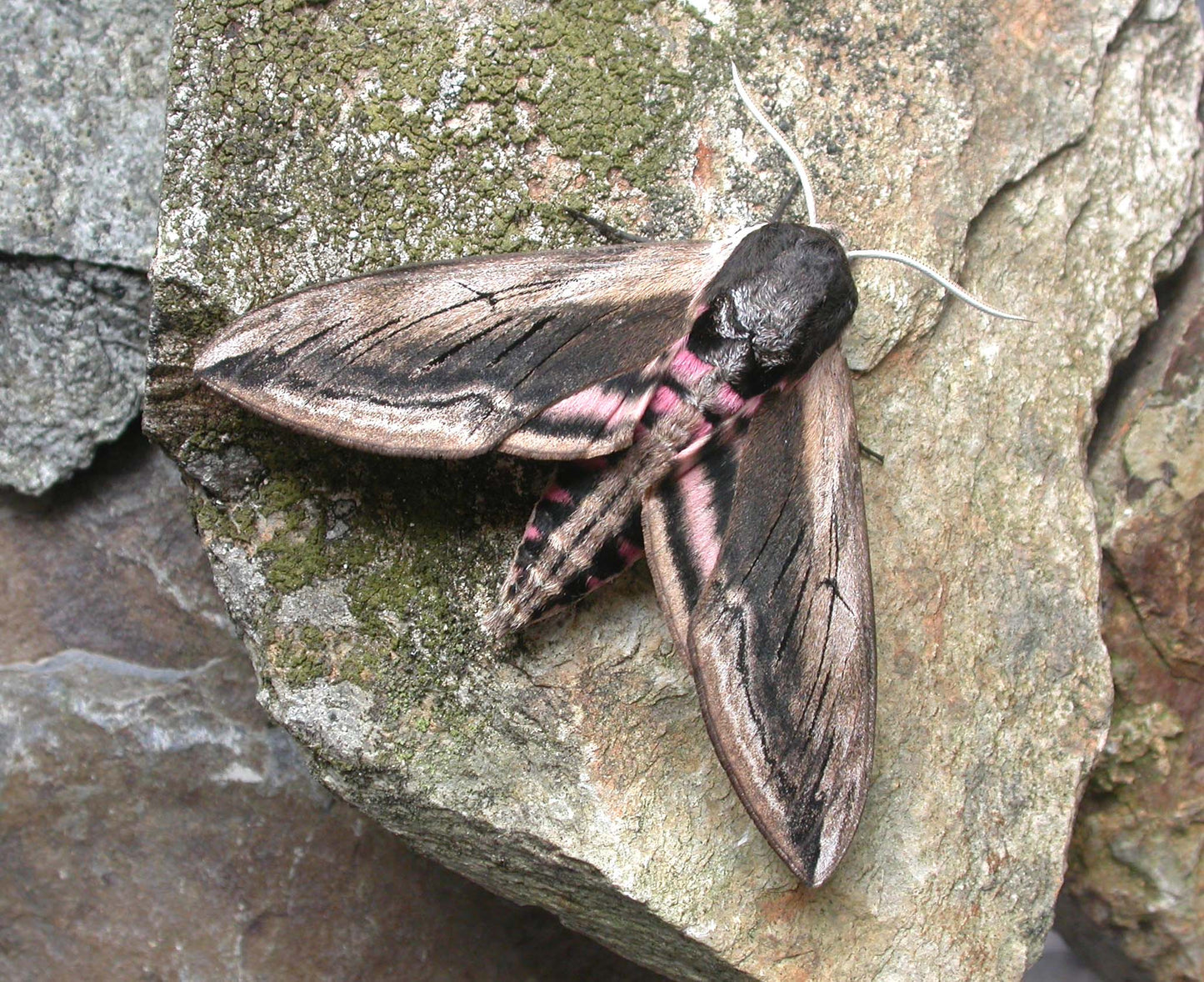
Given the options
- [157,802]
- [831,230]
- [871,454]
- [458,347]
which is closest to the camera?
[458,347]

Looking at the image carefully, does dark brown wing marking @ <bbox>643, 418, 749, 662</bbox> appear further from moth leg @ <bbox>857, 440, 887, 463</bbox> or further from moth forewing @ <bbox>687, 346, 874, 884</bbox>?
moth leg @ <bbox>857, 440, 887, 463</bbox>

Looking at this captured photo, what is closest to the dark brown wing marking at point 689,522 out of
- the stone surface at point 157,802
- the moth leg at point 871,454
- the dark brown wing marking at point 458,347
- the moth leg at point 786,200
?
the dark brown wing marking at point 458,347

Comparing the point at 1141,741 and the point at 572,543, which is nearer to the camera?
the point at 572,543

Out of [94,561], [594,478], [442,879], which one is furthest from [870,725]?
[94,561]

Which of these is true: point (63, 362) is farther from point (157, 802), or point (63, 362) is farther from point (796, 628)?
point (796, 628)

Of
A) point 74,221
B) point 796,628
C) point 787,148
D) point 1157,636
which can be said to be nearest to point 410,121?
point 787,148

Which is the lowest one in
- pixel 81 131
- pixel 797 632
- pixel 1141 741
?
pixel 1141 741

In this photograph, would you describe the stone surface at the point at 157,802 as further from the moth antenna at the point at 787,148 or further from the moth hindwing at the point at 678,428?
the moth antenna at the point at 787,148

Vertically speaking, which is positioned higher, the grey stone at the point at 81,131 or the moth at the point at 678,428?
the grey stone at the point at 81,131
